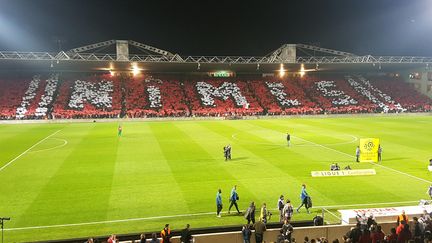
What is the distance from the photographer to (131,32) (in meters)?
80.1

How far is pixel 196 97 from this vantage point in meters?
79.5

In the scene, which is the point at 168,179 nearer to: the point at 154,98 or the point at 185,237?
the point at 185,237

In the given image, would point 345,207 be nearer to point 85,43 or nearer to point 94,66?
point 94,66

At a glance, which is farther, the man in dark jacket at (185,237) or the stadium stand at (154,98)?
the stadium stand at (154,98)

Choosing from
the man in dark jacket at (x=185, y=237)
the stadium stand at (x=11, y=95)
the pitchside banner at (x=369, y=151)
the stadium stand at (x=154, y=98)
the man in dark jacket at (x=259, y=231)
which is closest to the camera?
the man in dark jacket at (x=185, y=237)

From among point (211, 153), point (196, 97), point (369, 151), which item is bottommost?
point (211, 153)

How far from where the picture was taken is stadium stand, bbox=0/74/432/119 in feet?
233

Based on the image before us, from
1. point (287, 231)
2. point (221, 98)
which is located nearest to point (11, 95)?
point (221, 98)

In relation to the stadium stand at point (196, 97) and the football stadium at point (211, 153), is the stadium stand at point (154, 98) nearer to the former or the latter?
the stadium stand at point (196, 97)

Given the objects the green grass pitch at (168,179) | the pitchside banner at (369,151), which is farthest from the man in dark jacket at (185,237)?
the pitchside banner at (369,151)

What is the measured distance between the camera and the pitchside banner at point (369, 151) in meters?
28.3

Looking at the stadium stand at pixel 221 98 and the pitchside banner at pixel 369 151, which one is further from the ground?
the stadium stand at pixel 221 98

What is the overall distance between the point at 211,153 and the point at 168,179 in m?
9.33

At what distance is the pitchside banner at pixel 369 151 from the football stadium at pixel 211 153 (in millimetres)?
98
